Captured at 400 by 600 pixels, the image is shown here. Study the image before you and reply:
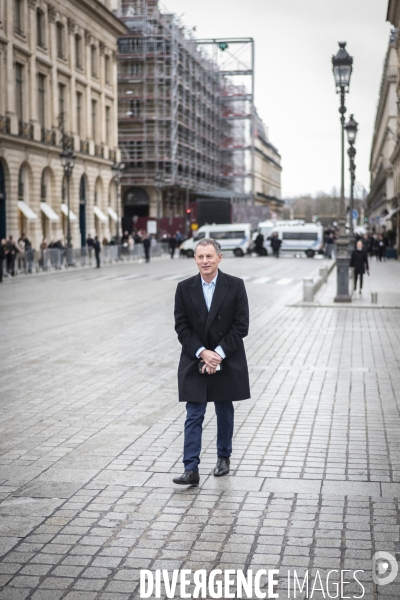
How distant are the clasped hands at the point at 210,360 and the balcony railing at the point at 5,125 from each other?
1629 inches

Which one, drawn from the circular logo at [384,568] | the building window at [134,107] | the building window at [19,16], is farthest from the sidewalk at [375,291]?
the building window at [134,107]

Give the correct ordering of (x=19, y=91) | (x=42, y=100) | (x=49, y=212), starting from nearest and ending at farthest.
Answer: (x=19, y=91) < (x=49, y=212) < (x=42, y=100)

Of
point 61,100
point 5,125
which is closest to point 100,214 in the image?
point 61,100

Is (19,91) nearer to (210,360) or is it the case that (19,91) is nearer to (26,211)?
(26,211)

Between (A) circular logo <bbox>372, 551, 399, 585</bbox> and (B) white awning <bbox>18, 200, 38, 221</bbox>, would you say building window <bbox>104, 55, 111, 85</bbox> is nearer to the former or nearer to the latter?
(B) white awning <bbox>18, 200, 38, 221</bbox>

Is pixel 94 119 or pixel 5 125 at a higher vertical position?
pixel 94 119

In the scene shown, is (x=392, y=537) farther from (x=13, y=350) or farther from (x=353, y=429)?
(x=13, y=350)

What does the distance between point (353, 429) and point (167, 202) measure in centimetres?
7565

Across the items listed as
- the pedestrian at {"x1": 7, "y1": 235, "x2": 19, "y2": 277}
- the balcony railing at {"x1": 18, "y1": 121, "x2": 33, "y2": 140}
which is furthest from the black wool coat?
the balcony railing at {"x1": 18, "y1": 121, "x2": 33, "y2": 140}

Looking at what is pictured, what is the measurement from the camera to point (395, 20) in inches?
2162

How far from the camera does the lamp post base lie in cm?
2169

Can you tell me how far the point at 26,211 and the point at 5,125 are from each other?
480cm

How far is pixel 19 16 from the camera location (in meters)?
49.1

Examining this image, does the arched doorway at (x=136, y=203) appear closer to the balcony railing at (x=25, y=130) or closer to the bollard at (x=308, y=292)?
the balcony railing at (x=25, y=130)
